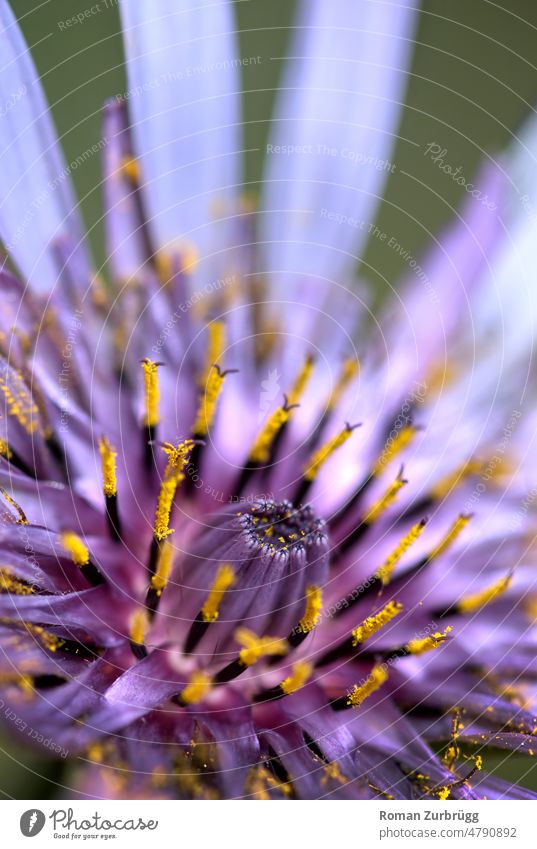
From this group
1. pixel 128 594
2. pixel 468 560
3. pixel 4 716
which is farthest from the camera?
pixel 468 560

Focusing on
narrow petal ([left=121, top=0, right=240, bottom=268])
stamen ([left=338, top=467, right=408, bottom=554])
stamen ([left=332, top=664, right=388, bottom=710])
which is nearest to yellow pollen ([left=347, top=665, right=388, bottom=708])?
stamen ([left=332, top=664, right=388, bottom=710])

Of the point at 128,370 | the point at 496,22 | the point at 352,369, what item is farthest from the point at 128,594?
the point at 496,22

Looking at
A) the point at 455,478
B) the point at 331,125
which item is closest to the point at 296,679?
the point at 455,478

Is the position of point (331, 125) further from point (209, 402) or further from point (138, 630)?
point (138, 630)

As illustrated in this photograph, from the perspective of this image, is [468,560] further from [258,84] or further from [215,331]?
[258,84]

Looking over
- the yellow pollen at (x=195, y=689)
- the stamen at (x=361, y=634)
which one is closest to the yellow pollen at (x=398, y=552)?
the stamen at (x=361, y=634)

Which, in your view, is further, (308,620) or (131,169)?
(131,169)
